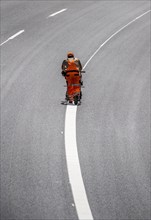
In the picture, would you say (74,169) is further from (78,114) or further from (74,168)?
(78,114)

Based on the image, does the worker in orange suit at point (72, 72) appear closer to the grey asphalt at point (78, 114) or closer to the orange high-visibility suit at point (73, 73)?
the orange high-visibility suit at point (73, 73)

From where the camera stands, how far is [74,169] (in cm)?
1202

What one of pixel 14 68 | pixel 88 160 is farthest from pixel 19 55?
pixel 88 160

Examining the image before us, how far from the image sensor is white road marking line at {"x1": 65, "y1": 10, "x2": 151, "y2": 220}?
10.5 metres

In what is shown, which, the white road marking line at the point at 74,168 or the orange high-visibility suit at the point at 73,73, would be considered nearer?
the white road marking line at the point at 74,168

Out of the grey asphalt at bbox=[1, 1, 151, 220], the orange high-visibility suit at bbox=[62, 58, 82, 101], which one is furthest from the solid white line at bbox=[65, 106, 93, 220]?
the orange high-visibility suit at bbox=[62, 58, 82, 101]

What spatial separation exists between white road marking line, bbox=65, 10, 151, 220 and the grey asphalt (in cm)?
15

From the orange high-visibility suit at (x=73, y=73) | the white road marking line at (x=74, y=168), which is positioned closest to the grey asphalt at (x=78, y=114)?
the white road marking line at (x=74, y=168)

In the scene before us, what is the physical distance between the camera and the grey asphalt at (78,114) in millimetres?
10898

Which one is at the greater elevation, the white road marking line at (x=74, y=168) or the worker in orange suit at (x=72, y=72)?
the worker in orange suit at (x=72, y=72)

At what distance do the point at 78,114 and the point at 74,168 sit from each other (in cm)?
358

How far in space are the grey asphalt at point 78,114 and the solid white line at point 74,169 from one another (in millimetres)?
155

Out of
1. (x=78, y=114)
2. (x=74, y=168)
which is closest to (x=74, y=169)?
(x=74, y=168)

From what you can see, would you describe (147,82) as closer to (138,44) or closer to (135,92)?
(135,92)
